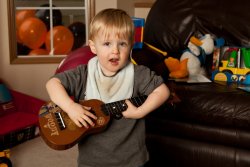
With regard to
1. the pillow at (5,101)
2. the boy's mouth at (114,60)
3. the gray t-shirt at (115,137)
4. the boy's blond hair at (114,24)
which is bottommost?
the pillow at (5,101)

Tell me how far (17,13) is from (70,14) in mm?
445

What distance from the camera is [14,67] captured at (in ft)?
9.61

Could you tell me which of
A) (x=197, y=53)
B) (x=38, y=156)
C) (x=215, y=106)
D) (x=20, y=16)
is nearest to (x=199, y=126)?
(x=215, y=106)

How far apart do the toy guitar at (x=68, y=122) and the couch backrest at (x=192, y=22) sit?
4.06ft

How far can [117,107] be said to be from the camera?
3.78ft

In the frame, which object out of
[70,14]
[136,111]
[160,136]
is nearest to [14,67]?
[70,14]

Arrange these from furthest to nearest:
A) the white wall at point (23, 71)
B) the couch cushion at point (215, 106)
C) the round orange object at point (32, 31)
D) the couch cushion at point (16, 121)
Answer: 1. the round orange object at point (32, 31)
2. the white wall at point (23, 71)
3. the couch cushion at point (16, 121)
4. the couch cushion at point (215, 106)

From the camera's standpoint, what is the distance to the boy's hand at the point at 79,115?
1.10 m

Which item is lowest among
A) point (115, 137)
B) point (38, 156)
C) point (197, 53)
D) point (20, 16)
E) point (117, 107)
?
point (38, 156)

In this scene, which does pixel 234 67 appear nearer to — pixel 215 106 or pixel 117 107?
pixel 215 106

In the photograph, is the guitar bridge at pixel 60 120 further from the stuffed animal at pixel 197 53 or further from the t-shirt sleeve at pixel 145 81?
the stuffed animal at pixel 197 53

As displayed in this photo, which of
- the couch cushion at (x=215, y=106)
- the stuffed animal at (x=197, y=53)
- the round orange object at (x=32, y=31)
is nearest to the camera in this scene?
the couch cushion at (x=215, y=106)

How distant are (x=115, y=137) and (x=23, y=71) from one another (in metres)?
1.98

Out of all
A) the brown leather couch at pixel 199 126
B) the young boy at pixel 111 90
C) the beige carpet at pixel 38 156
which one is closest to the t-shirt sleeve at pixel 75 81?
the young boy at pixel 111 90
